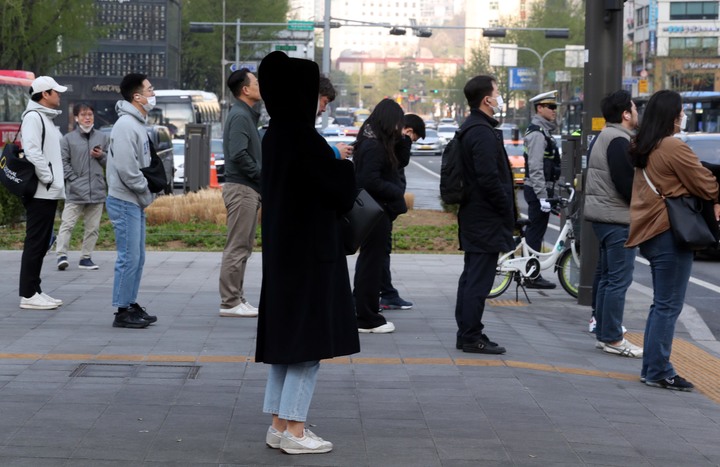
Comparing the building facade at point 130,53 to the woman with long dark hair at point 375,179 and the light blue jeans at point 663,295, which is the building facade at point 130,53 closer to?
the woman with long dark hair at point 375,179

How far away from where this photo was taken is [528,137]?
12844mm

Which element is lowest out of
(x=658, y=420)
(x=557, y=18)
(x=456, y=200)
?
(x=658, y=420)

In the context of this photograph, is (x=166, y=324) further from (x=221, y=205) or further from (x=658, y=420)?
(x=221, y=205)

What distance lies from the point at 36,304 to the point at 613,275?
14.5 feet

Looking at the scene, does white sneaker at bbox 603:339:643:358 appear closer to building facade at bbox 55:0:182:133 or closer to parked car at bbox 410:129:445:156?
parked car at bbox 410:129:445:156

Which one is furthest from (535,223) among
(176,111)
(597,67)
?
(176,111)

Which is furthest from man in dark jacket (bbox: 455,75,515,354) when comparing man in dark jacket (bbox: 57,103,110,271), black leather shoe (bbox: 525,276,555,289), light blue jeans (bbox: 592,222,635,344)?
man in dark jacket (bbox: 57,103,110,271)

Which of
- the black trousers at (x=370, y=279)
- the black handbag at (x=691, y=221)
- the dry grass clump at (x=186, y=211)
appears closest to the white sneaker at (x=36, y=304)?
the black trousers at (x=370, y=279)

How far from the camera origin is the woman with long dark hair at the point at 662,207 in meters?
7.27

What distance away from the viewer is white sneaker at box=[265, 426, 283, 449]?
18.4 feet

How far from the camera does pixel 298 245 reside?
5.53 m

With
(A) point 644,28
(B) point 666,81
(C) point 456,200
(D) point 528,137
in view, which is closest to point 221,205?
(D) point 528,137

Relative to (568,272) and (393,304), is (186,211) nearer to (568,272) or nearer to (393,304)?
(568,272)

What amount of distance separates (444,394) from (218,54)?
7335 centimetres
